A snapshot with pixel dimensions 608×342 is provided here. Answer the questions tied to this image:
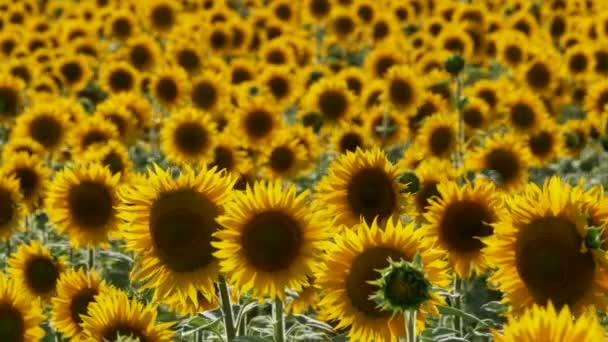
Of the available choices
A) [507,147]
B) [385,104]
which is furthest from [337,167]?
[385,104]

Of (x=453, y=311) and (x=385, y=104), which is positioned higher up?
(x=385, y=104)

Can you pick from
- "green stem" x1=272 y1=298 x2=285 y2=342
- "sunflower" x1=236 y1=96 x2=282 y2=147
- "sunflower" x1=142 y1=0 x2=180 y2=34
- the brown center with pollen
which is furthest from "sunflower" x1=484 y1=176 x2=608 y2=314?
"sunflower" x1=142 y1=0 x2=180 y2=34

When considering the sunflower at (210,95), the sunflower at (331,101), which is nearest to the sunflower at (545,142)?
the sunflower at (331,101)

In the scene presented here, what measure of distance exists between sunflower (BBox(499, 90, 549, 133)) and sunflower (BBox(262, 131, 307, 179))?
1852 millimetres

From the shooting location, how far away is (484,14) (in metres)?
12.2

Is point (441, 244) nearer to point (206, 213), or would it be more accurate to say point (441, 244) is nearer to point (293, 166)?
point (206, 213)

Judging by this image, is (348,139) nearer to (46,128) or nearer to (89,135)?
(89,135)

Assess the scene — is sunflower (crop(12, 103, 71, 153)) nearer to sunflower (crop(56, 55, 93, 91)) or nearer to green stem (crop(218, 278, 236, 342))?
sunflower (crop(56, 55, 93, 91))

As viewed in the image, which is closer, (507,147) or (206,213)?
(206,213)

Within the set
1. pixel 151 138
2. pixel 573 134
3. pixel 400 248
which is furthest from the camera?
pixel 151 138

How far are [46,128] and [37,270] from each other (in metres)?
3.22

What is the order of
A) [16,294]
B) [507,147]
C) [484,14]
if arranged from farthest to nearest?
[484,14], [507,147], [16,294]

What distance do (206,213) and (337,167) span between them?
31.8 inches

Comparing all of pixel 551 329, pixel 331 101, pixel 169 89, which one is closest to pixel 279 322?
pixel 551 329
